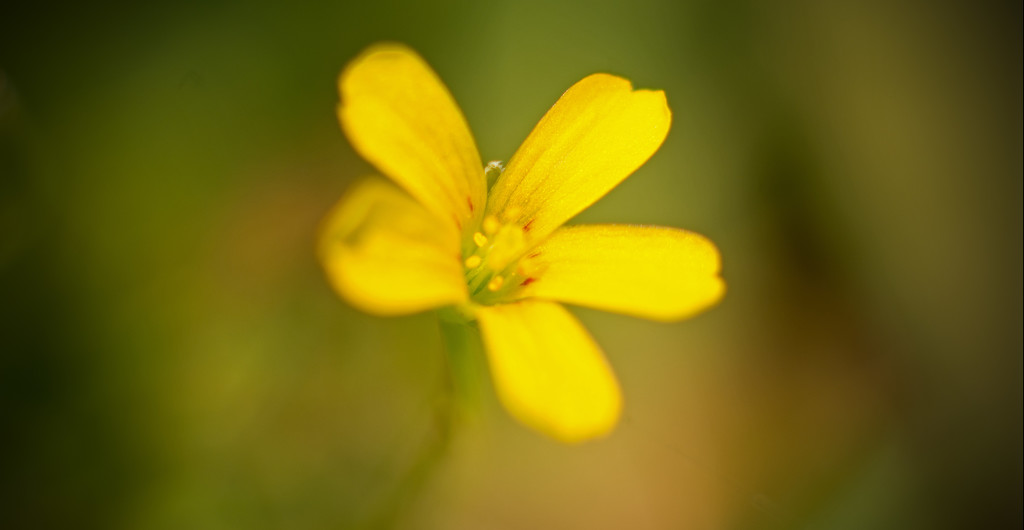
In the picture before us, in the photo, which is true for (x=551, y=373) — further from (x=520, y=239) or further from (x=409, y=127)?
(x=409, y=127)

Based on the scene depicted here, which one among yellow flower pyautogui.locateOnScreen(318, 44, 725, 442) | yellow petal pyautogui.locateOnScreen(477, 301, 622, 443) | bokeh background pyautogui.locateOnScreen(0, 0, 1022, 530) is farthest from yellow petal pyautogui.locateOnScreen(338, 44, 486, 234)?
bokeh background pyautogui.locateOnScreen(0, 0, 1022, 530)

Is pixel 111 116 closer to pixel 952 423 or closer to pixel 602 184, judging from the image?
pixel 602 184

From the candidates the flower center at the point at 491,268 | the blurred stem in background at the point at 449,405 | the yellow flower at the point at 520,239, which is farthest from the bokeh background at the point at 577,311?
the yellow flower at the point at 520,239

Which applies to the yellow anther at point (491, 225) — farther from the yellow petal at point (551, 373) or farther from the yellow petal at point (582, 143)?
the yellow petal at point (551, 373)

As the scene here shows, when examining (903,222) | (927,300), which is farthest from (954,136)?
(927,300)

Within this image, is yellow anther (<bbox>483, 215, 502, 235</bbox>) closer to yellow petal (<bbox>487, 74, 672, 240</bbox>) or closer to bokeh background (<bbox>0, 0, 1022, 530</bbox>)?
yellow petal (<bbox>487, 74, 672, 240</bbox>)
